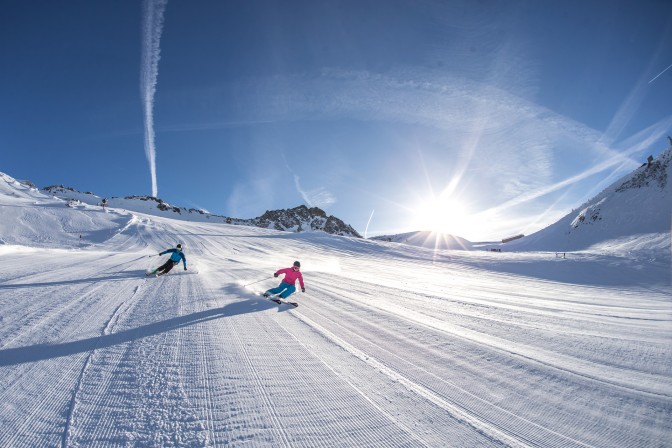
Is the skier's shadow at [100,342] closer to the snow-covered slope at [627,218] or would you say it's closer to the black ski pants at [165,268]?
the black ski pants at [165,268]

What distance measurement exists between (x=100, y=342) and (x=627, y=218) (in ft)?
148

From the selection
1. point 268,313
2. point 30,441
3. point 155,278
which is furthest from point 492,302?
point 155,278

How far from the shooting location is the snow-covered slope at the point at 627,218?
27.0 metres

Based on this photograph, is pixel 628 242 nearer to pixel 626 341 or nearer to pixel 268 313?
pixel 626 341

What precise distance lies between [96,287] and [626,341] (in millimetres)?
9586

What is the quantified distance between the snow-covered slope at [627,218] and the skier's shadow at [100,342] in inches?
1284

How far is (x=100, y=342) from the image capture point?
3137 mm

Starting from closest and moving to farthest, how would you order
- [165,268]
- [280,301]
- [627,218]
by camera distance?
[280,301] → [165,268] → [627,218]

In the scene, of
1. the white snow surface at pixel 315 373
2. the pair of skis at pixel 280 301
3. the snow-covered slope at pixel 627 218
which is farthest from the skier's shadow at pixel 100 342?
the snow-covered slope at pixel 627 218

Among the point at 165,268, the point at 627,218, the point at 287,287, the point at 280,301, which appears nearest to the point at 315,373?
the point at 280,301

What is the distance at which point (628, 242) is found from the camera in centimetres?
2602

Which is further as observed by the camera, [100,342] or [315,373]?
[100,342]

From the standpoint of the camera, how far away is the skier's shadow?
2752mm

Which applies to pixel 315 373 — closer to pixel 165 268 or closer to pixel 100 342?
pixel 100 342
